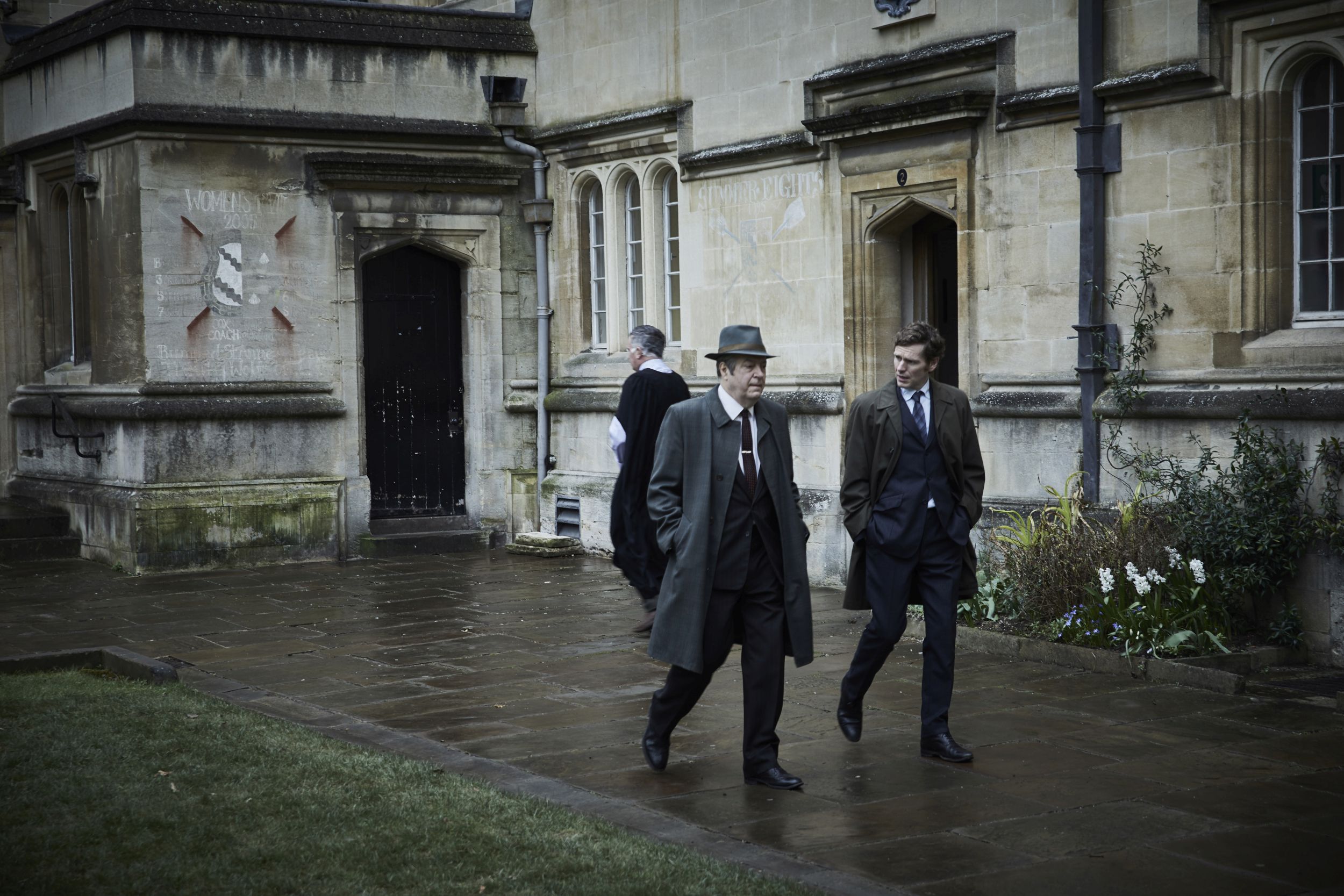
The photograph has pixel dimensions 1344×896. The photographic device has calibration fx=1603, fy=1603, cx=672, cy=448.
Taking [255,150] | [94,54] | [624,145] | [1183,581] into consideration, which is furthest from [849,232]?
[94,54]

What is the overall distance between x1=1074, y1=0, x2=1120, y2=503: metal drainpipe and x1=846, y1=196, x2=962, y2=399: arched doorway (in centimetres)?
188

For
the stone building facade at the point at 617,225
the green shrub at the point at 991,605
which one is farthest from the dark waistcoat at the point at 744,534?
the stone building facade at the point at 617,225

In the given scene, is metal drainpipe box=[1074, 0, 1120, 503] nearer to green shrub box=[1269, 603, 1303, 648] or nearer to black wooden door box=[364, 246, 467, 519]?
green shrub box=[1269, 603, 1303, 648]

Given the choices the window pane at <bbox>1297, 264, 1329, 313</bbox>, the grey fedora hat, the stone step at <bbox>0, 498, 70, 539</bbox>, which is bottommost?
the stone step at <bbox>0, 498, 70, 539</bbox>

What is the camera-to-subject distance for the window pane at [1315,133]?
9500 millimetres

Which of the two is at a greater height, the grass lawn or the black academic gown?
the black academic gown

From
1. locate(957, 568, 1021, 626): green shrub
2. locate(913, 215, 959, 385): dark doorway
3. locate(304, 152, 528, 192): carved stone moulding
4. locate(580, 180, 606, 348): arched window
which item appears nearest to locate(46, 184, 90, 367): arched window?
locate(304, 152, 528, 192): carved stone moulding

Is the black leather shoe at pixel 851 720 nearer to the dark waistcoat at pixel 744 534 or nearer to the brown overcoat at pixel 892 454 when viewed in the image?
the brown overcoat at pixel 892 454

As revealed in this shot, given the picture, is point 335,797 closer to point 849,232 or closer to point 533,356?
point 849,232

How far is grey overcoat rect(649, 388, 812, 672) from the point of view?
651 cm

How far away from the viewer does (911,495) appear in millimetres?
7008

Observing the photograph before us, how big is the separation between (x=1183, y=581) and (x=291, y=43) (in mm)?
9696

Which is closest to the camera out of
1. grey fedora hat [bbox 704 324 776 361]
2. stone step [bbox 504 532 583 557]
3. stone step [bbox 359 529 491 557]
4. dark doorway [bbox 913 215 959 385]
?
grey fedora hat [bbox 704 324 776 361]

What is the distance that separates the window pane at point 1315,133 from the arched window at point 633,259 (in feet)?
23.6
